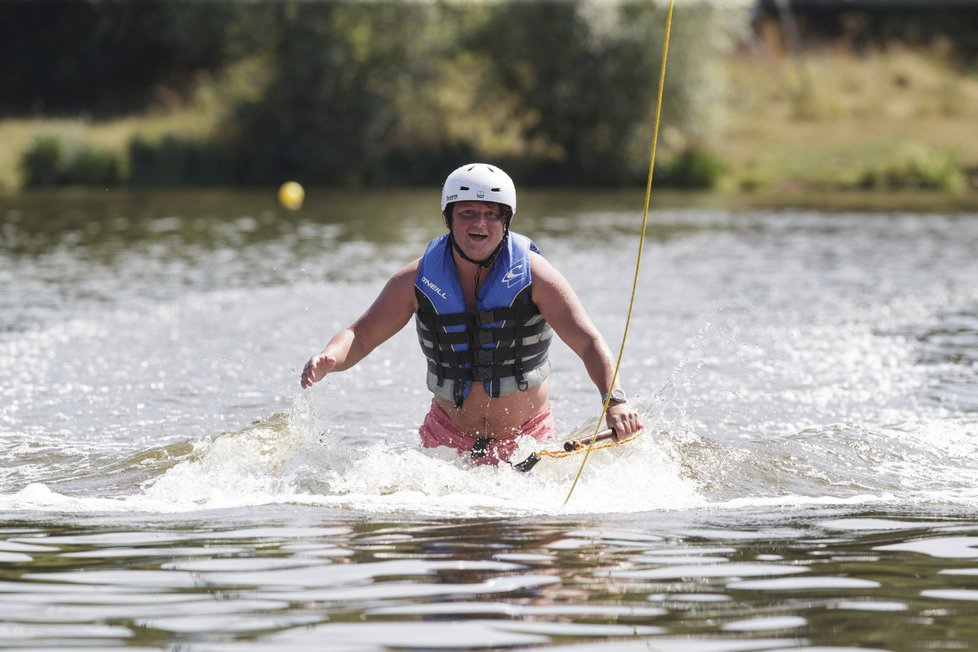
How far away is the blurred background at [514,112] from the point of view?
3747 centimetres

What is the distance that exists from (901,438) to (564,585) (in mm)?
4330

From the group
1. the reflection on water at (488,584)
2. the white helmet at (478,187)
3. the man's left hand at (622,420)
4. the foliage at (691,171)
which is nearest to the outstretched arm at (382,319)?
the white helmet at (478,187)

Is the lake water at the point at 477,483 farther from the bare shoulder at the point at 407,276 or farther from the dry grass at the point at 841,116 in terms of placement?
the dry grass at the point at 841,116

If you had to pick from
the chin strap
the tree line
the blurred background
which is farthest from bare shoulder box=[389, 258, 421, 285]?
the tree line

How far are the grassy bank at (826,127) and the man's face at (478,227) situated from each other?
2567 cm

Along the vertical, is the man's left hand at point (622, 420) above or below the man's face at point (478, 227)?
below

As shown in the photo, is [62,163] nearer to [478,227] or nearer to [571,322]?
[478,227]

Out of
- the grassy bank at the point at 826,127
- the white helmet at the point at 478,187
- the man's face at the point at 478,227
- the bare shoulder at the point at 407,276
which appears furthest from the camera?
the grassy bank at the point at 826,127

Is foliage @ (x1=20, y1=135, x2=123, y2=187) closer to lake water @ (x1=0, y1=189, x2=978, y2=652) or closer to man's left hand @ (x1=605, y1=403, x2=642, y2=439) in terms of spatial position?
lake water @ (x1=0, y1=189, x2=978, y2=652)

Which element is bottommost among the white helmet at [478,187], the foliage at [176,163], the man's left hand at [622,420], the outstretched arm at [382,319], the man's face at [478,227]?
the foliage at [176,163]

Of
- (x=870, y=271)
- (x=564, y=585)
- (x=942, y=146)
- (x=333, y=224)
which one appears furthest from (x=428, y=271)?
(x=942, y=146)

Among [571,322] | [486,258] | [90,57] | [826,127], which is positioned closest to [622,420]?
[571,322]

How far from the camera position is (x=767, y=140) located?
1583 inches

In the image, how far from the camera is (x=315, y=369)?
7023 mm
